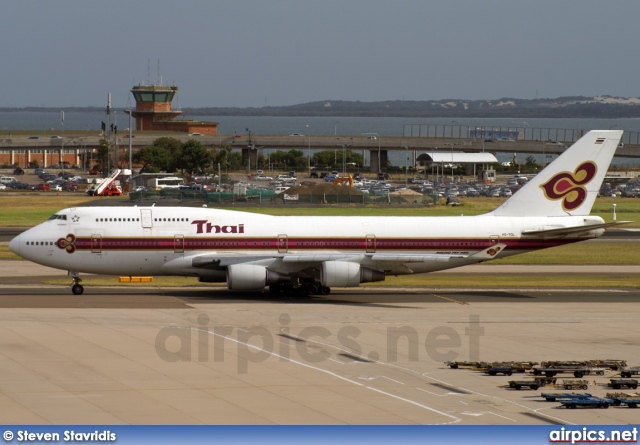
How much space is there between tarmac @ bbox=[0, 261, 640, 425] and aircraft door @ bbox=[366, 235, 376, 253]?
8.79 feet

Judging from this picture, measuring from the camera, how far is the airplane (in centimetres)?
5288

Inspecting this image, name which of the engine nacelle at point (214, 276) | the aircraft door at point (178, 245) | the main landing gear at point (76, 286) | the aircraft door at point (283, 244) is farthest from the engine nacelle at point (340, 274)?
the main landing gear at point (76, 286)

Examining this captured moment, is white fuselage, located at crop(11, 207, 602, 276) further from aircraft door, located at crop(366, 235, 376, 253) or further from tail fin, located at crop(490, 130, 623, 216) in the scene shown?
tail fin, located at crop(490, 130, 623, 216)

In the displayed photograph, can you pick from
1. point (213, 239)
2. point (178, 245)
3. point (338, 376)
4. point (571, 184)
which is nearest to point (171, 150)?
point (213, 239)

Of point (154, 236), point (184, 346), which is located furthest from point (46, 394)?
point (154, 236)

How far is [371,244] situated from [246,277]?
724 centimetres

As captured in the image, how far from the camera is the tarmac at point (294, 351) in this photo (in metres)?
29.6

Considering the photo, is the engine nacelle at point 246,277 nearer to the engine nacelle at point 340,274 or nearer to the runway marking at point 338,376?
the engine nacelle at point 340,274

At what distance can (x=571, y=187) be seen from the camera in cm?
5706

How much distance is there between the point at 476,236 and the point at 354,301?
8011 millimetres

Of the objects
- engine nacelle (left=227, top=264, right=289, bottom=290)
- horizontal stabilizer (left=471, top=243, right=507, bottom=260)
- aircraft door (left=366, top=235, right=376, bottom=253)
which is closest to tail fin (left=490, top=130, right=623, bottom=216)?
horizontal stabilizer (left=471, top=243, right=507, bottom=260)

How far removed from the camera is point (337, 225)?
5469 centimetres

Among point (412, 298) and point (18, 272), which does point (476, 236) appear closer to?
point (412, 298)

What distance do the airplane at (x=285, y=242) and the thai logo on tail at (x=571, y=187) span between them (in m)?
0.08
